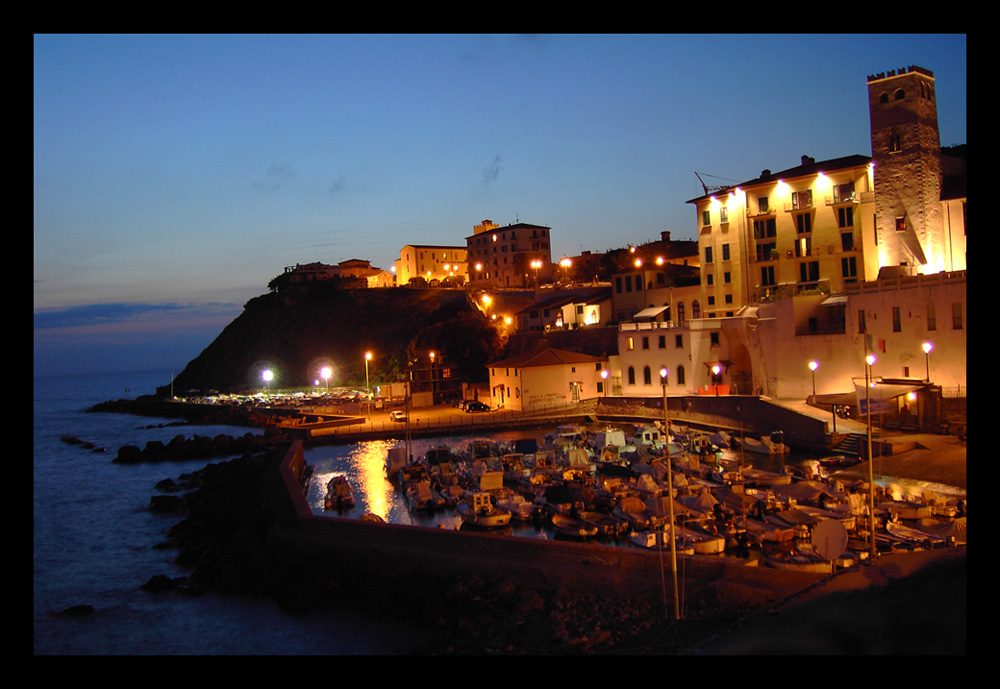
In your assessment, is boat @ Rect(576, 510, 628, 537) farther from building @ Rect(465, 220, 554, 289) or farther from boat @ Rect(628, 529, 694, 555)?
building @ Rect(465, 220, 554, 289)

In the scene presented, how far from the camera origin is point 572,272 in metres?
85.1

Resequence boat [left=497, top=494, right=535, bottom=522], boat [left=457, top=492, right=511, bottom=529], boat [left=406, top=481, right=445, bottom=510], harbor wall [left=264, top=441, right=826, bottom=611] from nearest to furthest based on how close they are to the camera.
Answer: harbor wall [left=264, top=441, right=826, bottom=611], boat [left=457, top=492, right=511, bottom=529], boat [left=497, top=494, right=535, bottom=522], boat [left=406, top=481, right=445, bottom=510]

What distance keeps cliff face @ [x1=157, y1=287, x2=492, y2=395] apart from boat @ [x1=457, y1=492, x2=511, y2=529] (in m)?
42.2

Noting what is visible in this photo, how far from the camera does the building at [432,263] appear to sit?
315 ft

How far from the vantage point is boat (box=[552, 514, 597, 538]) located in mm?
20609

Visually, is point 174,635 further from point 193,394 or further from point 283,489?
point 193,394

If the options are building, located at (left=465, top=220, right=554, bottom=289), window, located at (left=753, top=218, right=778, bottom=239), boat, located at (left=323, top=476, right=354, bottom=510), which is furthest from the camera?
building, located at (left=465, top=220, right=554, bottom=289)

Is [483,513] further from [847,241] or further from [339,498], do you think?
[847,241]

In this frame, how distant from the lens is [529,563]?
53.1 feet

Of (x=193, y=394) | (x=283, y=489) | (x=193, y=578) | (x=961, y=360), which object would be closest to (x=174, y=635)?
(x=193, y=578)

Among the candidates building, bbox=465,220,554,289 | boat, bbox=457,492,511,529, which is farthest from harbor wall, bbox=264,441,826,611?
building, bbox=465,220,554,289

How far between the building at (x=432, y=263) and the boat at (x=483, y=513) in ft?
238

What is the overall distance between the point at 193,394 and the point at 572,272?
48.1 metres

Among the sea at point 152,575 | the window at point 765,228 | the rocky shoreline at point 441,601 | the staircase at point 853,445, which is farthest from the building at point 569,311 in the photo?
the rocky shoreline at point 441,601
